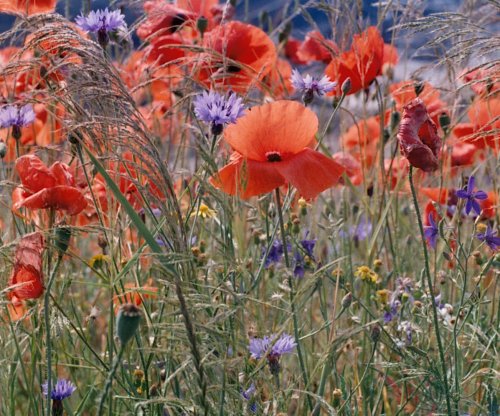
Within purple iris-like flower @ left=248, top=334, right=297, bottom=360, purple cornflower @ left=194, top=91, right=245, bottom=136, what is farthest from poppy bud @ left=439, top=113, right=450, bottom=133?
purple iris-like flower @ left=248, top=334, right=297, bottom=360

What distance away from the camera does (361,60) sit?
217 centimetres

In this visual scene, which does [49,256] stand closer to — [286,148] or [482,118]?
[286,148]

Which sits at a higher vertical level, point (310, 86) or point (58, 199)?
point (310, 86)

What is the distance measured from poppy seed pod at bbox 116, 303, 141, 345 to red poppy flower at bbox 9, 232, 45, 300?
0.31 m

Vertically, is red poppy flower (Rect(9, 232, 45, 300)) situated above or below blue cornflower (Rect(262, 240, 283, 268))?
above

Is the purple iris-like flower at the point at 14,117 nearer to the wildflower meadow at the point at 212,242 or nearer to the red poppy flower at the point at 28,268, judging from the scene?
the wildflower meadow at the point at 212,242

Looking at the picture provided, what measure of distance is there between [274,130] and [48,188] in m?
0.39

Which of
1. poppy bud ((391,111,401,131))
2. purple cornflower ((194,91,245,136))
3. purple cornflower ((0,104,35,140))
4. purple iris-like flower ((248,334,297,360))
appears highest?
purple cornflower ((194,91,245,136))

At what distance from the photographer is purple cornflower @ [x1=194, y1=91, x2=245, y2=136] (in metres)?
1.57

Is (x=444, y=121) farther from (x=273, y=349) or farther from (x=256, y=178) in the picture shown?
(x=273, y=349)

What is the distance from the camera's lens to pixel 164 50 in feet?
7.43

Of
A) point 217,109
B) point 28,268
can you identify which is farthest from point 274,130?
point 28,268

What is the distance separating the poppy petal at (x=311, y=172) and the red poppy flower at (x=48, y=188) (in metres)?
0.33

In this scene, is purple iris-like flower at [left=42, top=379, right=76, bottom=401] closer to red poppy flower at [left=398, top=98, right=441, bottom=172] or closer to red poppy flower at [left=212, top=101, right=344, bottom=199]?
red poppy flower at [left=212, top=101, right=344, bottom=199]
